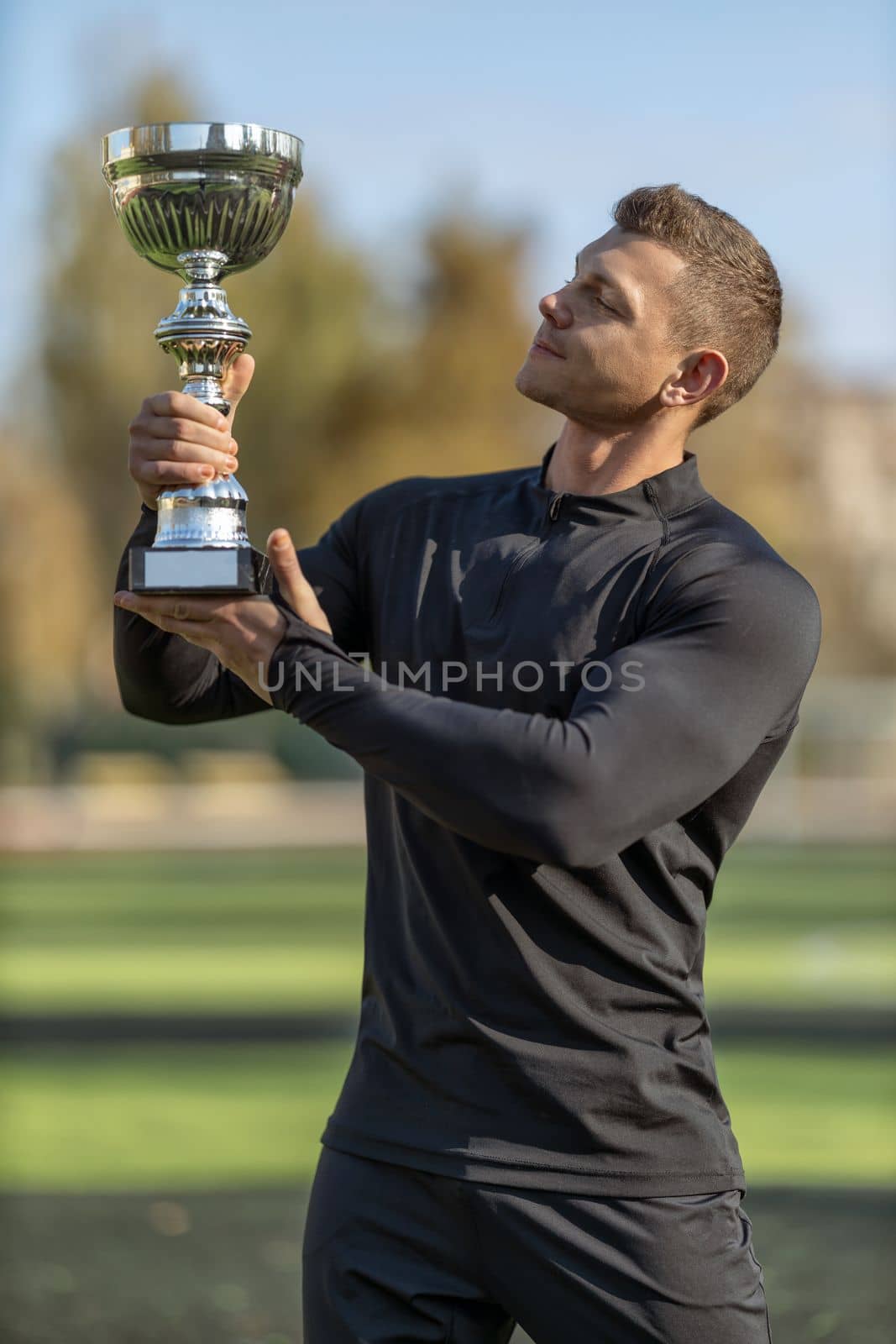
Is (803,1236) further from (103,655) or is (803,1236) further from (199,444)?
(103,655)

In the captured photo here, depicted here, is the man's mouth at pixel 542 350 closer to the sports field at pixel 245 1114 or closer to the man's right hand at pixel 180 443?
the man's right hand at pixel 180 443

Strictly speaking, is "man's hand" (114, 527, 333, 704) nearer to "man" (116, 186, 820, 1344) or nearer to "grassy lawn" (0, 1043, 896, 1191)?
"man" (116, 186, 820, 1344)

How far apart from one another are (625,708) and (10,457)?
3509 cm

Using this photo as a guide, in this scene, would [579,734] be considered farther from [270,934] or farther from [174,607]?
[270,934]

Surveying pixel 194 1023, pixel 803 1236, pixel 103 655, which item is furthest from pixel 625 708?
pixel 103 655

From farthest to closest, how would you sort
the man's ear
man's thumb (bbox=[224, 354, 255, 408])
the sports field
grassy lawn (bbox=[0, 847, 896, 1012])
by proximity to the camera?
1. grassy lawn (bbox=[0, 847, 896, 1012])
2. the sports field
3. the man's ear
4. man's thumb (bbox=[224, 354, 255, 408])

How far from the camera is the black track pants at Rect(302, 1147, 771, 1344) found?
97.1 inches

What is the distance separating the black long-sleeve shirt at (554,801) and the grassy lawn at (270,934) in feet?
16.0

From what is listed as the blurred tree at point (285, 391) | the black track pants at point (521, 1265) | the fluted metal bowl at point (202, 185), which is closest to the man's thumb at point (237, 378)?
the fluted metal bowl at point (202, 185)

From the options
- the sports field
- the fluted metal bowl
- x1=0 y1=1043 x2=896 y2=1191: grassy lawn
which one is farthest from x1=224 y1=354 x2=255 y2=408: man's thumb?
x1=0 y1=1043 x2=896 y2=1191: grassy lawn

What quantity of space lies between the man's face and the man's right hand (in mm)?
542

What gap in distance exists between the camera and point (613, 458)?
9.23ft

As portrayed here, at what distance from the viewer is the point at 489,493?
291 cm

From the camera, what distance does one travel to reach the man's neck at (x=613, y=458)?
2.81m
